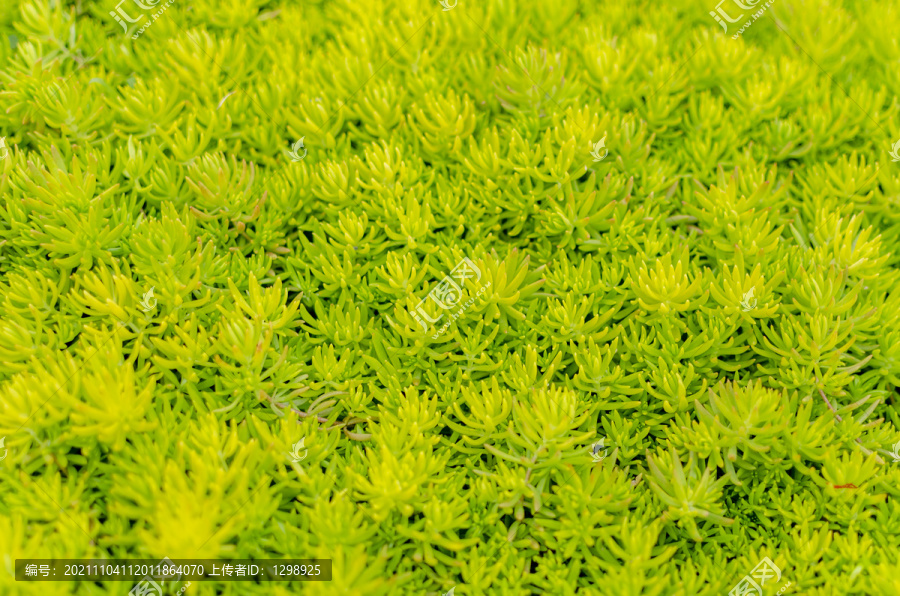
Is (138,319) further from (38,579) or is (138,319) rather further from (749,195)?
(749,195)

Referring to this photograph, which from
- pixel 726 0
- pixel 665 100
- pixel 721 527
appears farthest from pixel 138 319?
pixel 726 0

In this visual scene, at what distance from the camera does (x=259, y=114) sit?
250cm

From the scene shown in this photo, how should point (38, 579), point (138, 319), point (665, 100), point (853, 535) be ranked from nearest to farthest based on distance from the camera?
1. point (38, 579)
2. point (853, 535)
3. point (138, 319)
4. point (665, 100)

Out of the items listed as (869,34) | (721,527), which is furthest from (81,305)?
(869,34)

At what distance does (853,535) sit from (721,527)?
0.35 metres

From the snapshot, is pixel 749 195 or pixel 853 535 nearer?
pixel 853 535

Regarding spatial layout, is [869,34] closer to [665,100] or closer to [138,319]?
[665,100]

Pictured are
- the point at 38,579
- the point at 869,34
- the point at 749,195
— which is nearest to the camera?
the point at 38,579

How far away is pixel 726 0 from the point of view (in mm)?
2787

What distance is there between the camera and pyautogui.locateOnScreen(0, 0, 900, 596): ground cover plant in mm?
1797

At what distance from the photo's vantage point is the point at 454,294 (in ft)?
6.84

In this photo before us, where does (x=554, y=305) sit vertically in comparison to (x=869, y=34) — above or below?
below

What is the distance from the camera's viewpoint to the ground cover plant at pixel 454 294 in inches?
70.7

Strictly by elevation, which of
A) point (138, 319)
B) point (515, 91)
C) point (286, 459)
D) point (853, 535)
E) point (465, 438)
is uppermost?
point (515, 91)
